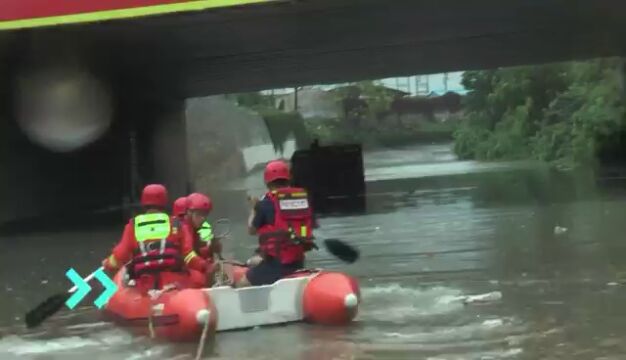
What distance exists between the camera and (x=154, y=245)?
8922 millimetres

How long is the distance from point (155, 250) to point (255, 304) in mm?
996

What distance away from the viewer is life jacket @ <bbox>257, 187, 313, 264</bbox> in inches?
357

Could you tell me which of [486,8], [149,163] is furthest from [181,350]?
[149,163]

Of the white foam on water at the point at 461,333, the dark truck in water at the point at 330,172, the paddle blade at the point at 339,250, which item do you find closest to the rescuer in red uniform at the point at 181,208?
the paddle blade at the point at 339,250

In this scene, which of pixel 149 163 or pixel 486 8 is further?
pixel 149 163

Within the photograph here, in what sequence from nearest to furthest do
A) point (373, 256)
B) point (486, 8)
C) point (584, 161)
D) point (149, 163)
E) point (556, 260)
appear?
point (556, 260), point (373, 256), point (486, 8), point (149, 163), point (584, 161)

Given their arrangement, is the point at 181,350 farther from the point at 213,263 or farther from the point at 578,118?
the point at 578,118

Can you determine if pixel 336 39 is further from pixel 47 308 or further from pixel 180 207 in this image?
pixel 47 308

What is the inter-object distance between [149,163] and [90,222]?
10250 mm

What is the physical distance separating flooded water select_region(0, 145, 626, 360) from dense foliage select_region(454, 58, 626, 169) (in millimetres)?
17866

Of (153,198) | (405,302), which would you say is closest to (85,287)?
(153,198)

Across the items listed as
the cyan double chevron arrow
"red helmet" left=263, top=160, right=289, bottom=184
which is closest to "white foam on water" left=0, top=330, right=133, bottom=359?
the cyan double chevron arrow

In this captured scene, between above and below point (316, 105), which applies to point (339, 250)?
below

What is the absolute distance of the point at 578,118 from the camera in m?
45.6
